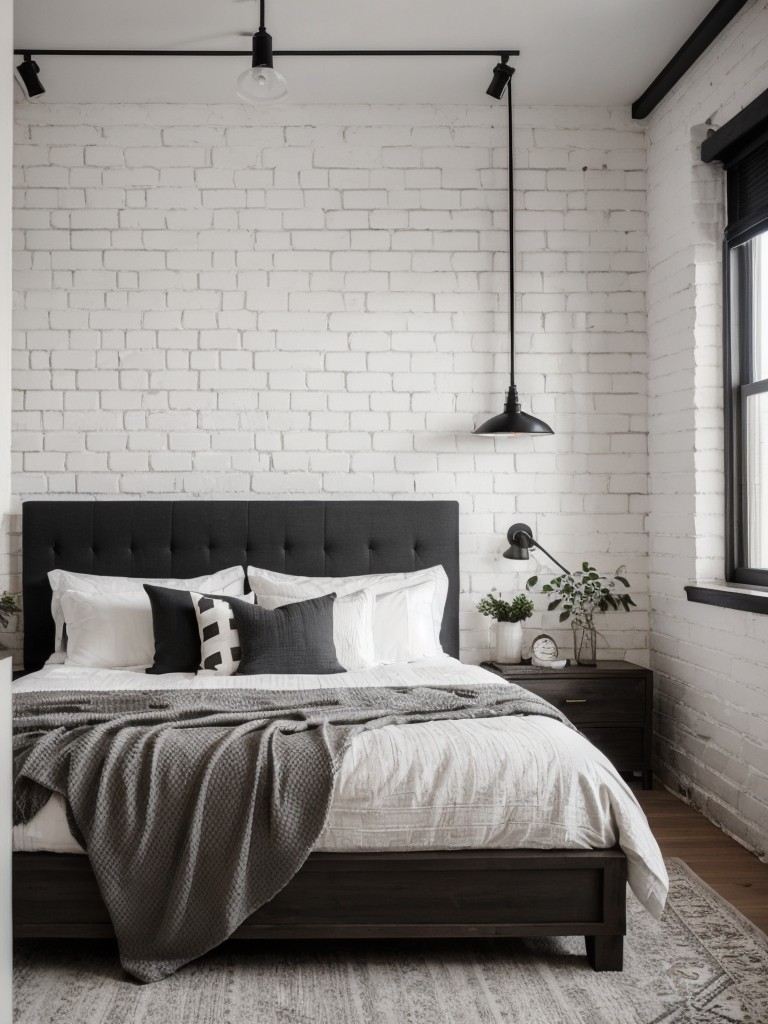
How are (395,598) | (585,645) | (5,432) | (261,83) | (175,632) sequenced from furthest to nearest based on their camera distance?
(585,645), (395,598), (175,632), (261,83), (5,432)

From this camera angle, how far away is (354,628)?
384 centimetres

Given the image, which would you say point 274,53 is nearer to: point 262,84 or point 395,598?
point 262,84

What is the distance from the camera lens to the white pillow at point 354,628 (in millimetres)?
3785

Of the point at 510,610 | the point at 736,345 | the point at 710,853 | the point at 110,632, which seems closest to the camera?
the point at 710,853

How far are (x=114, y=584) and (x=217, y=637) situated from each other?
75 centimetres

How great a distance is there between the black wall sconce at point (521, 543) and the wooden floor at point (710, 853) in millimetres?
1159

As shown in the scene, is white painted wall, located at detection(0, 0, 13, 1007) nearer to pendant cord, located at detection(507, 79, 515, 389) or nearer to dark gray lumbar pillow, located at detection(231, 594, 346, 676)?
dark gray lumbar pillow, located at detection(231, 594, 346, 676)

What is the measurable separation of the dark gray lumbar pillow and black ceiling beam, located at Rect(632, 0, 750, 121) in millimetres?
2875

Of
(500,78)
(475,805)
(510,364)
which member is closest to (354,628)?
(475,805)

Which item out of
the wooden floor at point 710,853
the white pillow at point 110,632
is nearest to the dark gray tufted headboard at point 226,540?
the white pillow at point 110,632

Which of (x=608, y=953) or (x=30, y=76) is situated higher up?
(x=30, y=76)

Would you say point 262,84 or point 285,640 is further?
point 285,640

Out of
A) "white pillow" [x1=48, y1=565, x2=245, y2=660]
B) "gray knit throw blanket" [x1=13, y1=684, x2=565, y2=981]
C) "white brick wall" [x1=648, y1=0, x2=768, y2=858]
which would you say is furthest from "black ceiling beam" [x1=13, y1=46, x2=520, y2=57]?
"gray knit throw blanket" [x1=13, y1=684, x2=565, y2=981]

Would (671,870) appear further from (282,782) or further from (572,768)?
(282,782)
